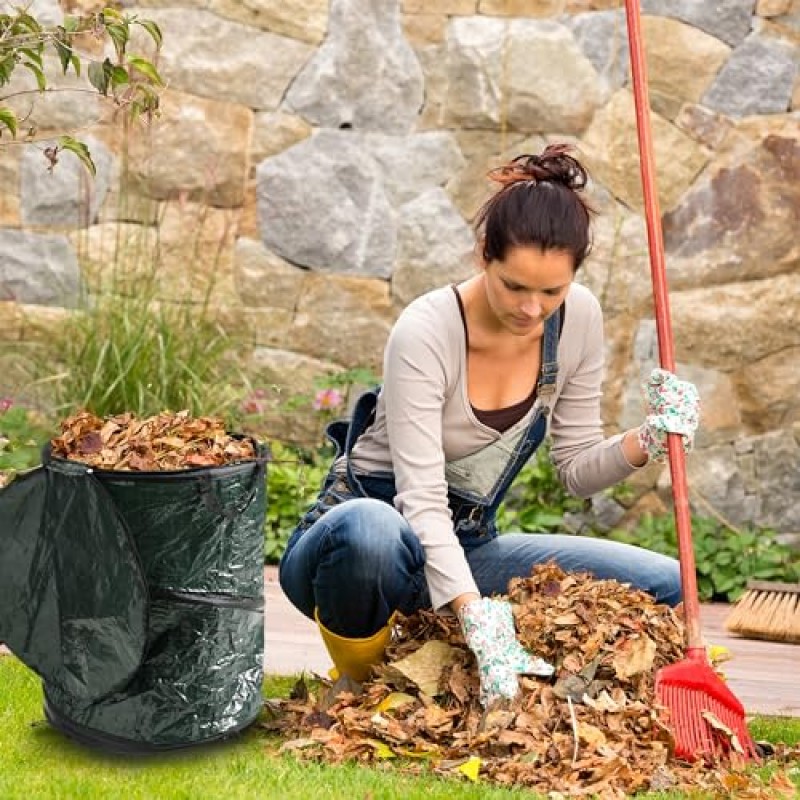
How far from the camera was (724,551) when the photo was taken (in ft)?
15.3

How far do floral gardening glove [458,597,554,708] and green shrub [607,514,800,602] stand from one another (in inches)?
73.8

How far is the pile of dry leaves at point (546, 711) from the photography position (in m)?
2.64

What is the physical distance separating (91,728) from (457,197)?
2696 millimetres

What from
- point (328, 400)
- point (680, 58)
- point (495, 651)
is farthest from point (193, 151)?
point (495, 651)

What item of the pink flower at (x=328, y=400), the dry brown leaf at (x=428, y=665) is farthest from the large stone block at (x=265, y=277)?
the dry brown leaf at (x=428, y=665)

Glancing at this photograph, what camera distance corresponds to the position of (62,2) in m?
4.91

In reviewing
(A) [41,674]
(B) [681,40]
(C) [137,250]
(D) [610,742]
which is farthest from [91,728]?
(B) [681,40]

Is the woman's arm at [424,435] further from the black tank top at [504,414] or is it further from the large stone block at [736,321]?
the large stone block at [736,321]

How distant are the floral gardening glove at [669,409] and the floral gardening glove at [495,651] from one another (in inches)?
20.0

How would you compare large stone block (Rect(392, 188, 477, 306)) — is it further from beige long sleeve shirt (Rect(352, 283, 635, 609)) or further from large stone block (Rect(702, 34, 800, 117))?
beige long sleeve shirt (Rect(352, 283, 635, 609))

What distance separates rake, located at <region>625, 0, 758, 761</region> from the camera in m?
2.77

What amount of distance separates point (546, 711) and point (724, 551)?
208 centimetres

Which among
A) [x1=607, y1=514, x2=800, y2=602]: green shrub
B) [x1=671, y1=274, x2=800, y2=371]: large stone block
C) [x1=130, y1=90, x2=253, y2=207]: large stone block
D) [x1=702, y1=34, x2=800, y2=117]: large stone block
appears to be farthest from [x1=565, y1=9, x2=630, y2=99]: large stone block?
[x1=607, y1=514, x2=800, y2=602]: green shrub

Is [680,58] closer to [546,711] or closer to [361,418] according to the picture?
[361,418]
